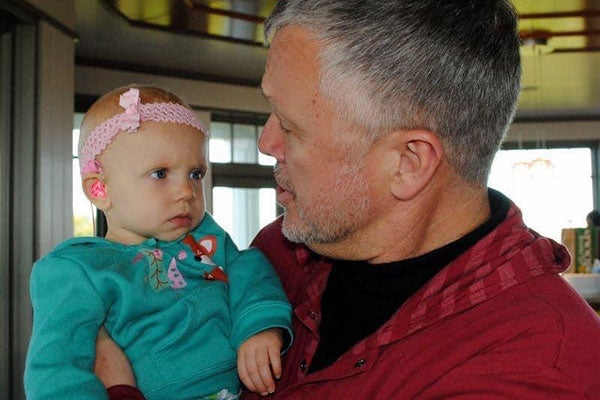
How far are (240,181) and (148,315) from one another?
8215 mm

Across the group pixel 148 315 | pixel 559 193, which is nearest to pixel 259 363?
pixel 148 315

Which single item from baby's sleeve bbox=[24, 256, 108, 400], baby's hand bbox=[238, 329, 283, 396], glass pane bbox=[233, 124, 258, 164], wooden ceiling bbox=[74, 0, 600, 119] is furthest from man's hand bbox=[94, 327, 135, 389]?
glass pane bbox=[233, 124, 258, 164]

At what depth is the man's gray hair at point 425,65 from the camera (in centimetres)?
116

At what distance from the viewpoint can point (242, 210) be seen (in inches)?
377

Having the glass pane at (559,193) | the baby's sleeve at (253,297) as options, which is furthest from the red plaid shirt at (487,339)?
the glass pane at (559,193)

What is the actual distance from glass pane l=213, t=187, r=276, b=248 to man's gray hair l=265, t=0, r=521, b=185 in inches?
318

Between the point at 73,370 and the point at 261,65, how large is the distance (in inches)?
307

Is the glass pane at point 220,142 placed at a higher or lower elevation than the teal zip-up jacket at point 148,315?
higher

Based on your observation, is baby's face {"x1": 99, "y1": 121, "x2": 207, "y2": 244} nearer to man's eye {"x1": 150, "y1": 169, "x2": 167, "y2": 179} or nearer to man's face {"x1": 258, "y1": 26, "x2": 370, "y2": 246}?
man's eye {"x1": 150, "y1": 169, "x2": 167, "y2": 179}

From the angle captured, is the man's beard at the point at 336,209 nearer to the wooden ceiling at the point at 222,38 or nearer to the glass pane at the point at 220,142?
the wooden ceiling at the point at 222,38

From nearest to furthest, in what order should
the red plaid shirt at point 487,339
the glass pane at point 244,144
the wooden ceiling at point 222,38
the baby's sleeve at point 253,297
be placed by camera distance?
1. the red plaid shirt at point 487,339
2. the baby's sleeve at point 253,297
3. the wooden ceiling at point 222,38
4. the glass pane at point 244,144

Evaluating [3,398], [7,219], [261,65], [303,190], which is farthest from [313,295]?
[261,65]

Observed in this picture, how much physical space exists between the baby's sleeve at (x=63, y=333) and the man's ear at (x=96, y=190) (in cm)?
16

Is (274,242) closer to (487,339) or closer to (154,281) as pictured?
(154,281)
